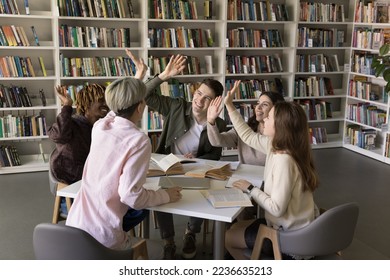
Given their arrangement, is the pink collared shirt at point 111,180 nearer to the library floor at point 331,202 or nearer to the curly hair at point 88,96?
the curly hair at point 88,96

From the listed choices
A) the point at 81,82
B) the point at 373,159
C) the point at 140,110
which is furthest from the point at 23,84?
the point at 373,159

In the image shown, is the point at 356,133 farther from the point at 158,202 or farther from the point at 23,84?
the point at 158,202

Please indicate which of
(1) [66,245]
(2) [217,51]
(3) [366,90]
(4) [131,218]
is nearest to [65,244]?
(1) [66,245]

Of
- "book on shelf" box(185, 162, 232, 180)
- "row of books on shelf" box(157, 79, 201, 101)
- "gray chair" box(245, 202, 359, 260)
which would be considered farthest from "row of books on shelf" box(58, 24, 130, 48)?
"gray chair" box(245, 202, 359, 260)

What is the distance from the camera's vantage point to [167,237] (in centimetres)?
331

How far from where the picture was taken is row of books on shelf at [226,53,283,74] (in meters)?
6.13

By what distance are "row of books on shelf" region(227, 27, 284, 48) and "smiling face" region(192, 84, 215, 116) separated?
8.74ft

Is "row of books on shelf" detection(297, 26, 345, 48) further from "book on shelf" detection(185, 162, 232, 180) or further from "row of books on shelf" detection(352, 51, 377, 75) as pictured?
"book on shelf" detection(185, 162, 232, 180)

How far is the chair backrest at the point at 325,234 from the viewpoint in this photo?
2271 mm

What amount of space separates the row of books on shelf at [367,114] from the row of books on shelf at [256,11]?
62.2 inches

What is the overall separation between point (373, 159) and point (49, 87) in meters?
4.15
